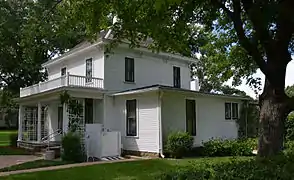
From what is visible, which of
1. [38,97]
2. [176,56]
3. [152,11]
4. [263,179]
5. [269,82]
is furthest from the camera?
[176,56]

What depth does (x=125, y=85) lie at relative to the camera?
2217cm

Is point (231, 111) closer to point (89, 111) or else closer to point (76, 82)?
point (89, 111)

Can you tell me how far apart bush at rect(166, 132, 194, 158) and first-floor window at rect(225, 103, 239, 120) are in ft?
21.3

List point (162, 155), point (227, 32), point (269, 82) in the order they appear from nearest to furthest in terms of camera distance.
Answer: point (269, 82)
point (227, 32)
point (162, 155)

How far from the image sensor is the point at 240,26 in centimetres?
823

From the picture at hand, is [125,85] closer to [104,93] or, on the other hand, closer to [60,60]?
[104,93]

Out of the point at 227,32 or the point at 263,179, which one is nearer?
the point at 263,179

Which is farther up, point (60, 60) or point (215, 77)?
point (60, 60)

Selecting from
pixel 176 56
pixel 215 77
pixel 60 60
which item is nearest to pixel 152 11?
pixel 215 77

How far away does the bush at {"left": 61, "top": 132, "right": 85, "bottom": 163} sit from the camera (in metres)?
17.1

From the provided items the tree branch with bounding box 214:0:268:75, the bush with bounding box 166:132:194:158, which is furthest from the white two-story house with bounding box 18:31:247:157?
the tree branch with bounding box 214:0:268:75

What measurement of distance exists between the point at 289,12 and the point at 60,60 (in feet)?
69.6

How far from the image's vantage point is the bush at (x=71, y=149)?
17.1 metres

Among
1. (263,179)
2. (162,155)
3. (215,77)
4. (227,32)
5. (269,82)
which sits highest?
(227,32)
